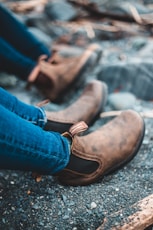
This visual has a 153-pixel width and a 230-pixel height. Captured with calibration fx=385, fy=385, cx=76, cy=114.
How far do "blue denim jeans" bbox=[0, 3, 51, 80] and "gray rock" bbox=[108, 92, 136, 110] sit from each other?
493 mm

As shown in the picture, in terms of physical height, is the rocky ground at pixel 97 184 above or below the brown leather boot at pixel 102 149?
below

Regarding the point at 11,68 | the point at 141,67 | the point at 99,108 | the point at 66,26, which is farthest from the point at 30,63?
the point at 66,26

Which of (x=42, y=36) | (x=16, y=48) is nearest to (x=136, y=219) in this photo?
(x=16, y=48)

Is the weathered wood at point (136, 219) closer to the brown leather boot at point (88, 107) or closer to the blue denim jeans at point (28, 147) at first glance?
the blue denim jeans at point (28, 147)

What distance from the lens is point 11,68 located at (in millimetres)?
2193

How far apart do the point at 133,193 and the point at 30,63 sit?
A: 104 centimetres

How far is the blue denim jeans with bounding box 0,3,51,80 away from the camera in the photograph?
2143 millimetres

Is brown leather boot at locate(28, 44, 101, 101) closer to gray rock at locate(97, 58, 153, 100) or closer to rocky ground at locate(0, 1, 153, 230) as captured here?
rocky ground at locate(0, 1, 153, 230)

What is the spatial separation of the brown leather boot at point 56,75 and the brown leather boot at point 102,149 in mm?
587

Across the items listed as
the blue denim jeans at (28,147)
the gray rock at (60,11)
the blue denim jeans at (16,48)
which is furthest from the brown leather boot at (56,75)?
the gray rock at (60,11)

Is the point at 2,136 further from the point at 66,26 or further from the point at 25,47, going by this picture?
the point at 66,26

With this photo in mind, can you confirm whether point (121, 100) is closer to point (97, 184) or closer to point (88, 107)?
point (88, 107)

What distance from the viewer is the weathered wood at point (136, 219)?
1.33 metres

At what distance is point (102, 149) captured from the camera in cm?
153
